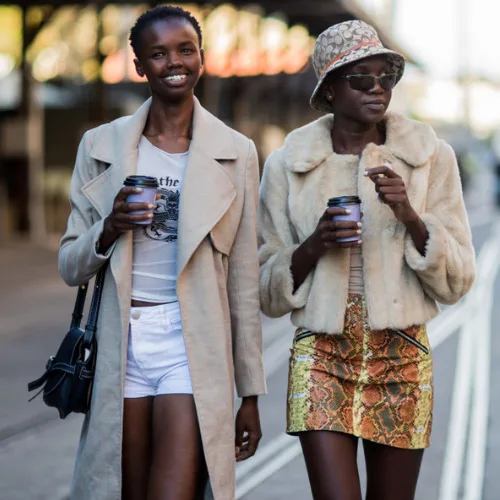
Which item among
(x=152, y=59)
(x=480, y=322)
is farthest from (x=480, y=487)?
(x=480, y=322)

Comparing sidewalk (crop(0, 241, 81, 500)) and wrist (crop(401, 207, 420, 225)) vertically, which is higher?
wrist (crop(401, 207, 420, 225))

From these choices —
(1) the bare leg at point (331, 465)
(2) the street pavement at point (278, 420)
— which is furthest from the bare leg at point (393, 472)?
(2) the street pavement at point (278, 420)

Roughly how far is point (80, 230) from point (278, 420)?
4.38 meters

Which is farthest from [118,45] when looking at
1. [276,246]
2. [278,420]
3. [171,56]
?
[171,56]

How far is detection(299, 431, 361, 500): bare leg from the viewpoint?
3.65 m

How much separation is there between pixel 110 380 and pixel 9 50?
24.1 meters

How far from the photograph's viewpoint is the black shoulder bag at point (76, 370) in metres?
3.57

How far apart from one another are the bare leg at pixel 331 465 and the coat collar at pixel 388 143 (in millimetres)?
950

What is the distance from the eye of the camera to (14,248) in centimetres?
2202

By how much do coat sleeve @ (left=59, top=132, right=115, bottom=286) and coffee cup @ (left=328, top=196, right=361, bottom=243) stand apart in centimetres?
74

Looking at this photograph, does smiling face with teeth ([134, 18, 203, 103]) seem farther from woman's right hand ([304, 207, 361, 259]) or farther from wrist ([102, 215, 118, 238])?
woman's right hand ([304, 207, 361, 259])

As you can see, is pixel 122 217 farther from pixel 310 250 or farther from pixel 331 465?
pixel 331 465

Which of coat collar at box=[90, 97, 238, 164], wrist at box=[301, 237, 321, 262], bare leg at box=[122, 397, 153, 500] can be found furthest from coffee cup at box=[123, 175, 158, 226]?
wrist at box=[301, 237, 321, 262]

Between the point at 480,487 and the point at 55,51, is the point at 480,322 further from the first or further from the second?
the point at 55,51
